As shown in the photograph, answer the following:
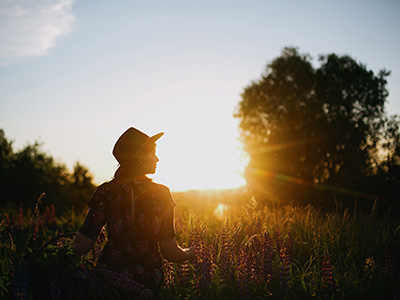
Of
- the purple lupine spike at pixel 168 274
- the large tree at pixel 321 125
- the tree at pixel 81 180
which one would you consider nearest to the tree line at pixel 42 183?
the tree at pixel 81 180

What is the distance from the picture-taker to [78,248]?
2.64 metres

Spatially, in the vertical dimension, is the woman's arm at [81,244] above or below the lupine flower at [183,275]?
above

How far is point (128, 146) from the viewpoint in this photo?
293 centimetres

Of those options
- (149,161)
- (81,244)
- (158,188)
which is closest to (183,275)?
(158,188)

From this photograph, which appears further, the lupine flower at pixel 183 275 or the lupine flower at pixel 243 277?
the lupine flower at pixel 183 275

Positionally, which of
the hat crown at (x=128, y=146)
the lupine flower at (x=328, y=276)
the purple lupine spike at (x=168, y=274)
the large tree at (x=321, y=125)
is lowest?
the purple lupine spike at (x=168, y=274)

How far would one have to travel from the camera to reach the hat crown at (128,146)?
2.93 meters

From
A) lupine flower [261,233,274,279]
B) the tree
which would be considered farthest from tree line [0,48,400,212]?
lupine flower [261,233,274,279]

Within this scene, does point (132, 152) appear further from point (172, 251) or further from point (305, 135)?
point (305, 135)

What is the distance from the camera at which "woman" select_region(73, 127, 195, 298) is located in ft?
9.27

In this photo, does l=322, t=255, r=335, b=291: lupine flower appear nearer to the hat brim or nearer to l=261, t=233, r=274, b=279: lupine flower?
l=261, t=233, r=274, b=279: lupine flower

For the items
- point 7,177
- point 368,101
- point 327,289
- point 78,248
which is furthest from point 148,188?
point 368,101

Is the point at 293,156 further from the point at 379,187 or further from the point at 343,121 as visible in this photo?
the point at 379,187

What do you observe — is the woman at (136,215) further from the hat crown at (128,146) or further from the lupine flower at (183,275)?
the lupine flower at (183,275)
